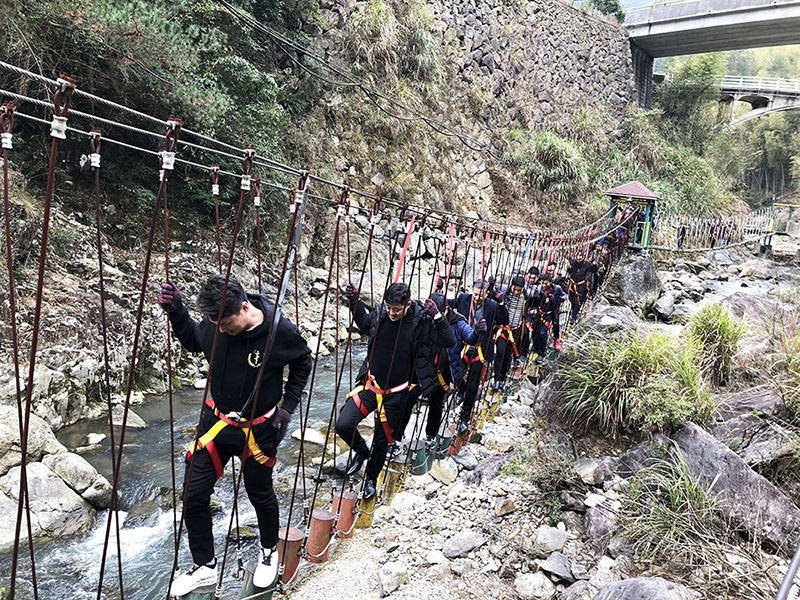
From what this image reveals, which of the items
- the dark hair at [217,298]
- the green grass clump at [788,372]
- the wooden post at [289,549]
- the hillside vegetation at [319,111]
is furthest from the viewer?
the hillside vegetation at [319,111]

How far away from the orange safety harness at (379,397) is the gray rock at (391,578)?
0.98 m

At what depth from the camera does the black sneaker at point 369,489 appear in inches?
124

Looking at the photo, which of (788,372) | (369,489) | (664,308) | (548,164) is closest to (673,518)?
(369,489)

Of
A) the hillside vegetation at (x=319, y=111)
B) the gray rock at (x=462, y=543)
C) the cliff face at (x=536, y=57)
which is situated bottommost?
the gray rock at (x=462, y=543)

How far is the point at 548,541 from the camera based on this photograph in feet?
11.9

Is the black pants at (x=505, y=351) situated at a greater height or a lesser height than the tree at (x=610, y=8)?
lesser

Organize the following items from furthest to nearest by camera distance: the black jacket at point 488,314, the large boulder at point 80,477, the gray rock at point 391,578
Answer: the black jacket at point 488,314, the large boulder at point 80,477, the gray rock at point 391,578

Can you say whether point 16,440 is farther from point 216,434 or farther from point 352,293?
point 352,293

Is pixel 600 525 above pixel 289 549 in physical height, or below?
below

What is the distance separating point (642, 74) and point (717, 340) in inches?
807

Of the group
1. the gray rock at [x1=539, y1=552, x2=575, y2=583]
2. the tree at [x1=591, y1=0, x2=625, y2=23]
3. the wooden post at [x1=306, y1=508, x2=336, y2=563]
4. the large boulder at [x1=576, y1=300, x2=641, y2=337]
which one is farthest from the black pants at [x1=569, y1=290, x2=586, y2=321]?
the tree at [x1=591, y1=0, x2=625, y2=23]

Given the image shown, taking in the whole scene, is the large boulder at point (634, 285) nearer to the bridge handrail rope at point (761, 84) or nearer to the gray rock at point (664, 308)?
the gray rock at point (664, 308)

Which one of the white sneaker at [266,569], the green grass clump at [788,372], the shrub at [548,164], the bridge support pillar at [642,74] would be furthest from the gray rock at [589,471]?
the bridge support pillar at [642,74]

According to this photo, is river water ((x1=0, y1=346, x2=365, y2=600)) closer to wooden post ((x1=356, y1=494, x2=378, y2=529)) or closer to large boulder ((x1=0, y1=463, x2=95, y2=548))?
large boulder ((x1=0, y1=463, x2=95, y2=548))
